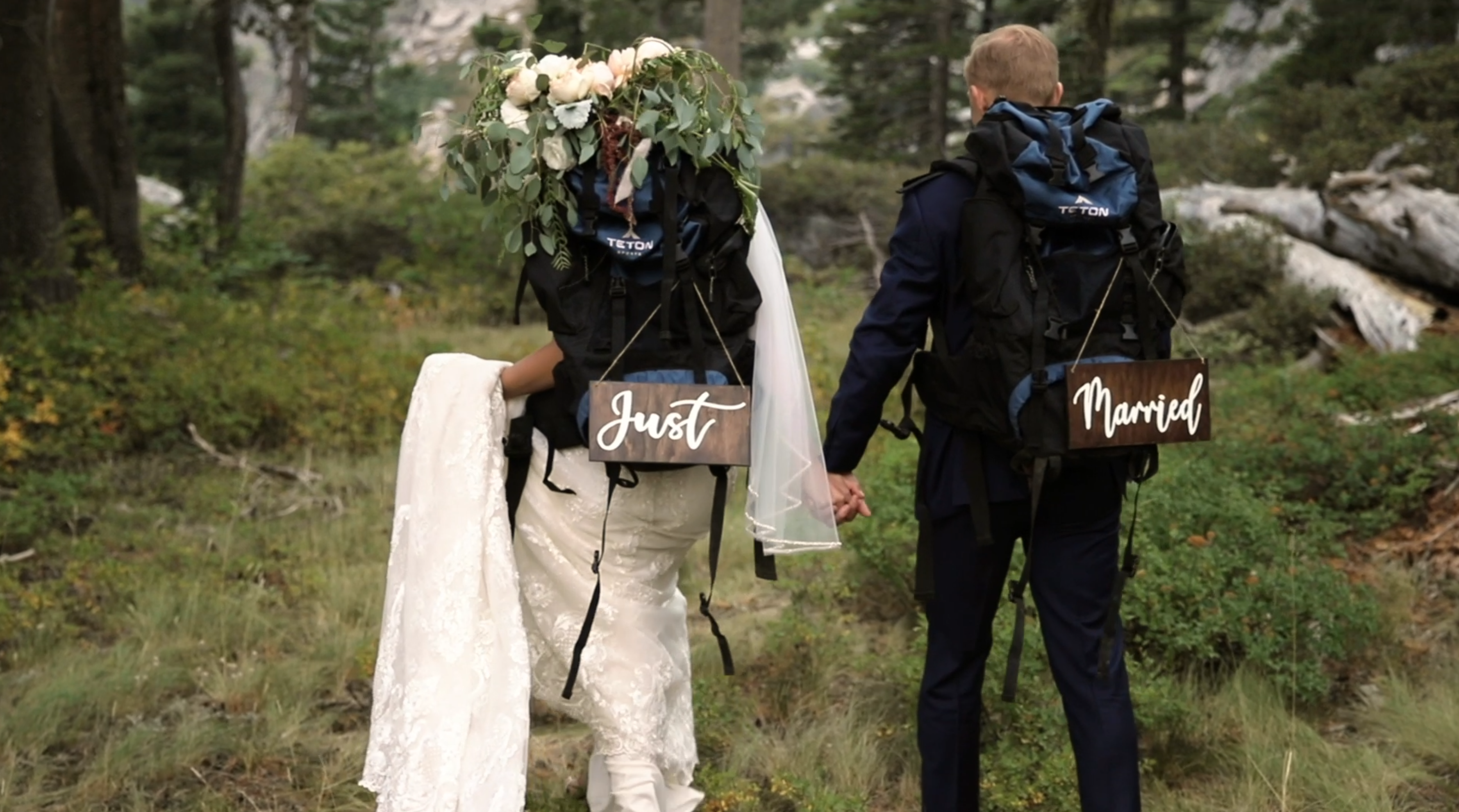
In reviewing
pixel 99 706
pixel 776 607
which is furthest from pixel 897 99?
pixel 99 706

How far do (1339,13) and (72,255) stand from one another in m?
15.1

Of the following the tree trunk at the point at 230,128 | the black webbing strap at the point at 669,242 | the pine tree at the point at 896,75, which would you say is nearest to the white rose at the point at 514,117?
the black webbing strap at the point at 669,242

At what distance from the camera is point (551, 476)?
3793mm

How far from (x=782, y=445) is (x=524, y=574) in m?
0.81

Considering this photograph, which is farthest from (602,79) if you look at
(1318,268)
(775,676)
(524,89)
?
(1318,268)

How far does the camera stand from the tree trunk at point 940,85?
25234mm

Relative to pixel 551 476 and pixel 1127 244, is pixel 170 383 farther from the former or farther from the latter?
pixel 1127 244

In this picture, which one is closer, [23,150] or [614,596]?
[614,596]

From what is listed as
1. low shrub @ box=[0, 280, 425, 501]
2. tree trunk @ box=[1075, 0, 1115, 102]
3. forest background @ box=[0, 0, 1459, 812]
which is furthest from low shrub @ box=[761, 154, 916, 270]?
low shrub @ box=[0, 280, 425, 501]

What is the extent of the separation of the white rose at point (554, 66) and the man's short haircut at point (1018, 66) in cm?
98

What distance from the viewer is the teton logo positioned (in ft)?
10.8

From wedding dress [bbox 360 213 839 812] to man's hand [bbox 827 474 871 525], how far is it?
46 mm

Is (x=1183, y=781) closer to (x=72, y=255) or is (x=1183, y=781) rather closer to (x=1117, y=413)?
(x=1117, y=413)

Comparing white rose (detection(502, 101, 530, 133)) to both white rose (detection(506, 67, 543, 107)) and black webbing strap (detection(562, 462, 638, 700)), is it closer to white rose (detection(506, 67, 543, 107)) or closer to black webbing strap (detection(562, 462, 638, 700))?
white rose (detection(506, 67, 543, 107))
